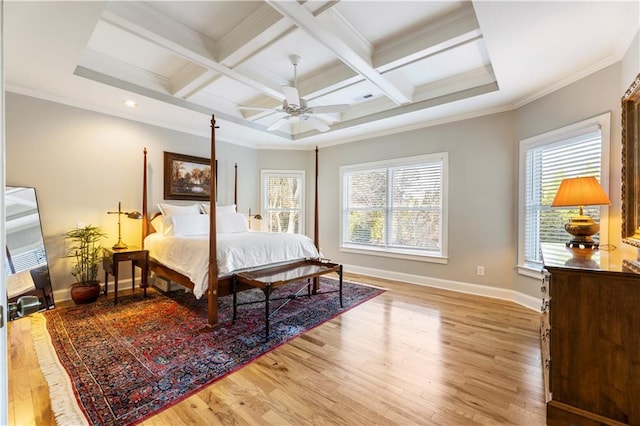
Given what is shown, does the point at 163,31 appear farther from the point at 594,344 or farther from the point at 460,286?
the point at 460,286

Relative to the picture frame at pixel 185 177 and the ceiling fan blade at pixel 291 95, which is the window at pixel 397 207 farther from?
the picture frame at pixel 185 177

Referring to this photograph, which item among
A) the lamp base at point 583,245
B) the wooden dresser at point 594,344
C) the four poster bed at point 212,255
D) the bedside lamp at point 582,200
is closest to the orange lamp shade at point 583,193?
the bedside lamp at point 582,200

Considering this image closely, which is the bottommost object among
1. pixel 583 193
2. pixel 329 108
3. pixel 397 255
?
pixel 397 255

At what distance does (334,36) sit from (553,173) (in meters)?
2.80

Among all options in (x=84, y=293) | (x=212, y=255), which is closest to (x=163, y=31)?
(x=212, y=255)

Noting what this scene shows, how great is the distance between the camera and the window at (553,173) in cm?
260

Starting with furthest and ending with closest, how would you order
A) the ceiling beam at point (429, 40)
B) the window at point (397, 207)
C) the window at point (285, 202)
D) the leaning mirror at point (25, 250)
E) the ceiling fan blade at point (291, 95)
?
the window at point (285, 202), the window at point (397, 207), the leaning mirror at point (25, 250), the ceiling fan blade at point (291, 95), the ceiling beam at point (429, 40)

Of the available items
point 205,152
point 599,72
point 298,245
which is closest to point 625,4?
point 599,72

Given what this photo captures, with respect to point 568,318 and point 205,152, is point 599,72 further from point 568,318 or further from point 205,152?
point 205,152

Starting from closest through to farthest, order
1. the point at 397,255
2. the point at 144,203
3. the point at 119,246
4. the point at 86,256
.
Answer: the point at 86,256, the point at 119,246, the point at 144,203, the point at 397,255

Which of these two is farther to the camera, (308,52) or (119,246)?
(119,246)

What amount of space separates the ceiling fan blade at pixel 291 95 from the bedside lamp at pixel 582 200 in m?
2.52

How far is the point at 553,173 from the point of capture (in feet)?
10.3

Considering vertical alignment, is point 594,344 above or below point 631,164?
below
